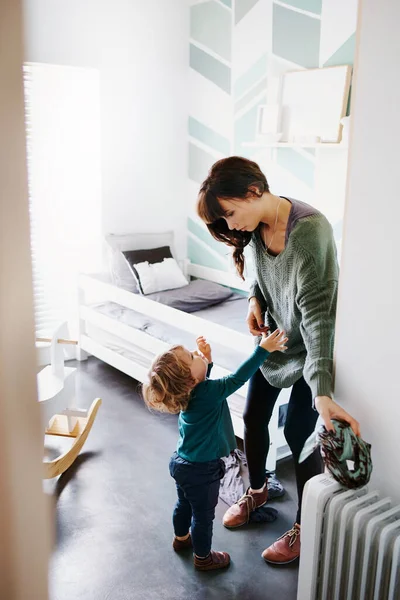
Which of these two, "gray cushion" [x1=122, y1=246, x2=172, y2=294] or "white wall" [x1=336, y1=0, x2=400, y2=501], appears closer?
"white wall" [x1=336, y1=0, x2=400, y2=501]

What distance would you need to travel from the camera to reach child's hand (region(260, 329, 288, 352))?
1.70 metres

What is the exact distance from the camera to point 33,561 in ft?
1.18

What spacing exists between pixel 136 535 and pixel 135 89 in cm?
Answer: 291

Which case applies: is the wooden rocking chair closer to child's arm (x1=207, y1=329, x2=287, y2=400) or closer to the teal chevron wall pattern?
child's arm (x1=207, y1=329, x2=287, y2=400)

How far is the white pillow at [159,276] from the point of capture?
145 inches

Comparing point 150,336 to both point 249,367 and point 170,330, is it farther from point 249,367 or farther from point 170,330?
point 249,367

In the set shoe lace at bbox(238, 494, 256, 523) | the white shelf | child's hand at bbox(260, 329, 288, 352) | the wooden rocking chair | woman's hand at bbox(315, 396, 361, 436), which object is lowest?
shoe lace at bbox(238, 494, 256, 523)

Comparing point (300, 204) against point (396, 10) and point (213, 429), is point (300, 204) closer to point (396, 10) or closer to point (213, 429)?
point (396, 10)

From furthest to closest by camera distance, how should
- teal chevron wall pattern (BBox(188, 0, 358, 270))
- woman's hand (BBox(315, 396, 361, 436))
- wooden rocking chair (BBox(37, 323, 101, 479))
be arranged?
teal chevron wall pattern (BBox(188, 0, 358, 270)) → wooden rocking chair (BBox(37, 323, 101, 479)) → woman's hand (BBox(315, 396, 361, 436))

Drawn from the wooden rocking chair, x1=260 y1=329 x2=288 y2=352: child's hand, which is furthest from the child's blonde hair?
the wooden rocking chair

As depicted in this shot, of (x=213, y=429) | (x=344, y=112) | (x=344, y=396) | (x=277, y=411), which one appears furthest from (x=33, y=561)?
(x=344, y=112)

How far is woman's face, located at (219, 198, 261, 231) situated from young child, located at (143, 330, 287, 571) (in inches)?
13.5

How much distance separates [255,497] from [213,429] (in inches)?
19.9

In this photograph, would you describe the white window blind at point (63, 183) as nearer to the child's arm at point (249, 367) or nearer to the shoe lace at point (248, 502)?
the shoe lace at point (248, 502)
